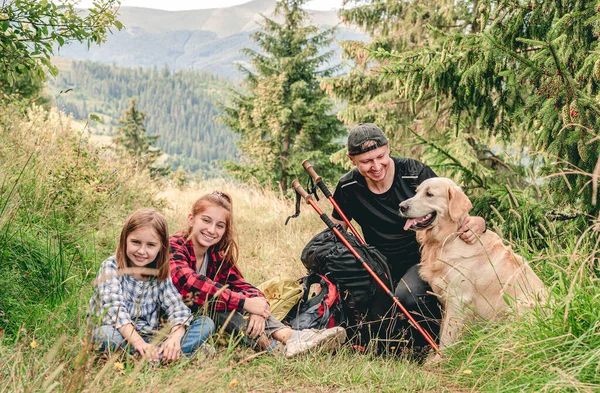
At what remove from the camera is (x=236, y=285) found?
3777 mm

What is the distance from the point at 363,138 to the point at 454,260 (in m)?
1.17

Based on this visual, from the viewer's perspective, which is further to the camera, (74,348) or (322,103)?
(322,103)

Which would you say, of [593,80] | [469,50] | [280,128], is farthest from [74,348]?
[280,128]

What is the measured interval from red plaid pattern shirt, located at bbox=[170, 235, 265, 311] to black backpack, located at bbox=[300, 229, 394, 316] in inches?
24.7

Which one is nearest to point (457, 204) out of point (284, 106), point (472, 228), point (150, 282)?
point (472, 228)

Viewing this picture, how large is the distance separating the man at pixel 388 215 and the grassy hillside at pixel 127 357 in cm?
42

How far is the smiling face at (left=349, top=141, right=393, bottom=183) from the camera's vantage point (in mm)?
3855

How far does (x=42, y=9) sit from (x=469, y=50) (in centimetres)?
369

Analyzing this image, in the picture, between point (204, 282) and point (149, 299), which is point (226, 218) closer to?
point (204, 282)

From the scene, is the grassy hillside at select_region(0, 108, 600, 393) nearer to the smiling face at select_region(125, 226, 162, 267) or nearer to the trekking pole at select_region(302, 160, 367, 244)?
the smiling face at select_region(125, 226, 162, 267)

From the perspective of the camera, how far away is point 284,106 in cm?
1994

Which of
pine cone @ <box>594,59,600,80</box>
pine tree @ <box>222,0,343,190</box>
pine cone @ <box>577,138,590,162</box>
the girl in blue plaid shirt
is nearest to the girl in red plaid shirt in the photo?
the girl in blue plaid shirt

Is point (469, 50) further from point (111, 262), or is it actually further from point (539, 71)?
point (111, 262)

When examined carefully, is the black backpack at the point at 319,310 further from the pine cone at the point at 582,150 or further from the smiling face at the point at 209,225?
the pine cone at the point at 582,150
